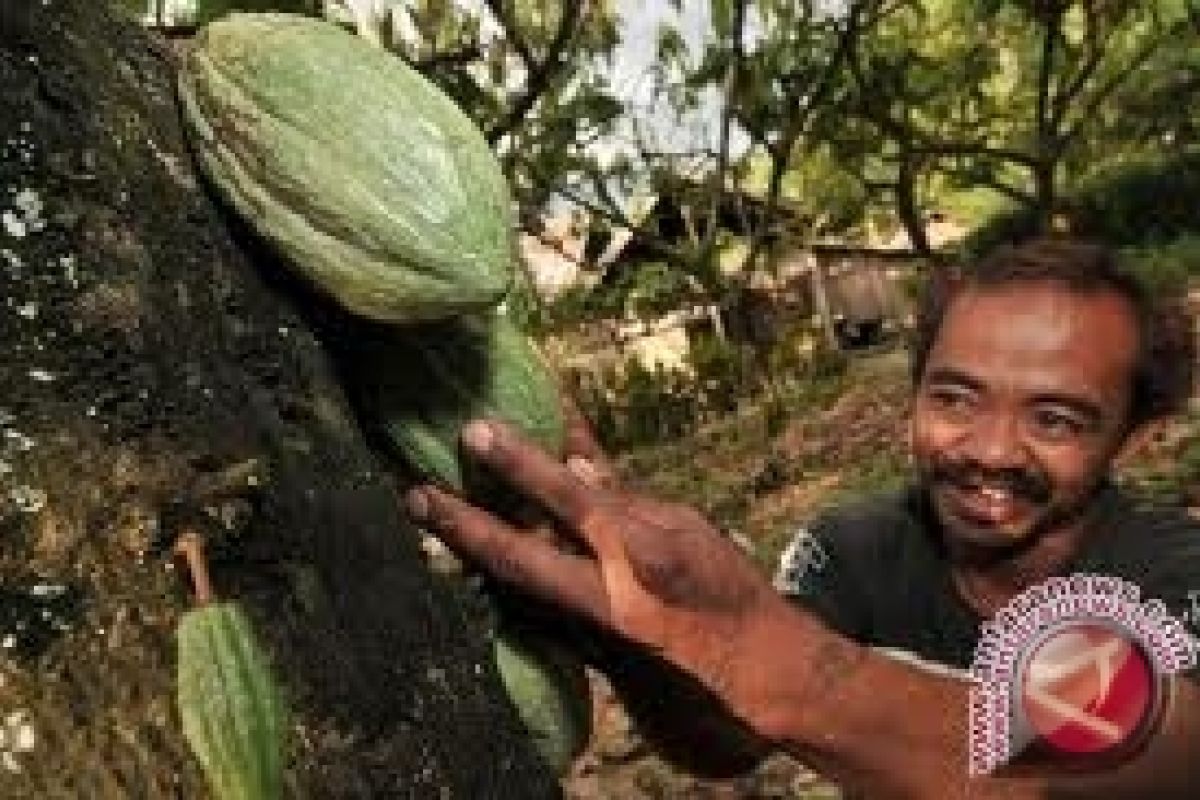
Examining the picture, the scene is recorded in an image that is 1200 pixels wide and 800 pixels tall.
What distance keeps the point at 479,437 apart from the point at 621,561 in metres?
0.13

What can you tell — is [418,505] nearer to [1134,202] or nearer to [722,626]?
[722,626]

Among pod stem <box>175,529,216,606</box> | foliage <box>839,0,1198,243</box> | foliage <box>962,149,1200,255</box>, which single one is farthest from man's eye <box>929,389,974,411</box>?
foliage <box>962,149,1200,255</box>

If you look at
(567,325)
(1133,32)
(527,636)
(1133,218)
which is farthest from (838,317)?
(527,636)

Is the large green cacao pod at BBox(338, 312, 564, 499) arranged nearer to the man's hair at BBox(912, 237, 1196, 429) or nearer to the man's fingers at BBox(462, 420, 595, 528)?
the man's fingers at BBox(462, 420, 595, 528)

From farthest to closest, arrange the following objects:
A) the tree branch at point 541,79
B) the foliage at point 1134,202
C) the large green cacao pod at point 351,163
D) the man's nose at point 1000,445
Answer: the foliage at point 1134,202, the tree branch at point 541,79, the man's nose at point 1000,445, the large green cacao pod at point 351,163

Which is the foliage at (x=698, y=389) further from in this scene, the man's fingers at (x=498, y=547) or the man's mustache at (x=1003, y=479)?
the man's fingers at (x=498, y=547)

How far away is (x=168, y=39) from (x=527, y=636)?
0.43 meters

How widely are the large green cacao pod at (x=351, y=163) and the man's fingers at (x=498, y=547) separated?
122 millimetres

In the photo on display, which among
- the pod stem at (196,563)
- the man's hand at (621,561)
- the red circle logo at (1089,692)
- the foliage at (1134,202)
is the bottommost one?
the foliage at (1134,202)

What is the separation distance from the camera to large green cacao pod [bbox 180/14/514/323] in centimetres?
92

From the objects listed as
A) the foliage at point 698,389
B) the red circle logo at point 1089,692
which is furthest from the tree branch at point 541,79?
the foliage at point 698,389

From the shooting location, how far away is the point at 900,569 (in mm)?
2209

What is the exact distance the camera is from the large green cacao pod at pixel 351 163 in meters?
0.92

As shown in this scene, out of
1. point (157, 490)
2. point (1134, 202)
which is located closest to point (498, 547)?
point (157, 490)
